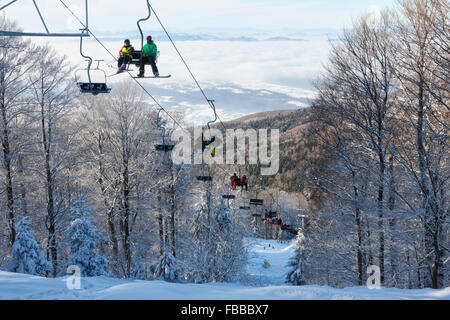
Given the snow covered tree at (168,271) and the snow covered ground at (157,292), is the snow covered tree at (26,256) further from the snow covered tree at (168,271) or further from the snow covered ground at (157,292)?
the snow covered tree at (168,271)

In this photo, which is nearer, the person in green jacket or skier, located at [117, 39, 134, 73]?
the person in green jacket

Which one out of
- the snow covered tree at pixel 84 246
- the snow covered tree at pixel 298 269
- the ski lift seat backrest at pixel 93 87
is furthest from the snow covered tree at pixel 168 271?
the snow covered tree at pixel 298 269

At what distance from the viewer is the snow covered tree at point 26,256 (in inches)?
455

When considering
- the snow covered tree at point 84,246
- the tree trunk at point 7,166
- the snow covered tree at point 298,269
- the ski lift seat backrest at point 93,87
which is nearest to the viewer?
the ski lift seat backrest at point 93,87

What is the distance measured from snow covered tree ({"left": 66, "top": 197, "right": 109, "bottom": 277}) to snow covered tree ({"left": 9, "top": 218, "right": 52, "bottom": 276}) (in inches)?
74.3

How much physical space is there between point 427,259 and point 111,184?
15.8m

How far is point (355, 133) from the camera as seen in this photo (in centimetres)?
1343

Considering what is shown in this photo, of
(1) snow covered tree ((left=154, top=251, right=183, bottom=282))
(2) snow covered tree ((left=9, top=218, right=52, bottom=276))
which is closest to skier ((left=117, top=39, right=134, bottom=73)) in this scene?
(2) snow covered tree ((left=9, top=218, right=52, bottom=276))

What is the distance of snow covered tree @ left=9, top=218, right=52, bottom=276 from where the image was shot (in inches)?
455

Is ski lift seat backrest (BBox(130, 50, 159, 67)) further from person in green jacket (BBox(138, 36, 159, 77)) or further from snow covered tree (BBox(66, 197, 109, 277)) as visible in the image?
snow covered tree (BBox(66, 197, 109, 277))

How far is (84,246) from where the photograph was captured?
14.1 m

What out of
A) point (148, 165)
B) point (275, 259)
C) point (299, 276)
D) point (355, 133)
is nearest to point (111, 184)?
point (148, 165)

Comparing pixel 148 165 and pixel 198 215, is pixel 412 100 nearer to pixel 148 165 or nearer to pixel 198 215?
pixel 148 165

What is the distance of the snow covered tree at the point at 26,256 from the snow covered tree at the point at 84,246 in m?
1.89
